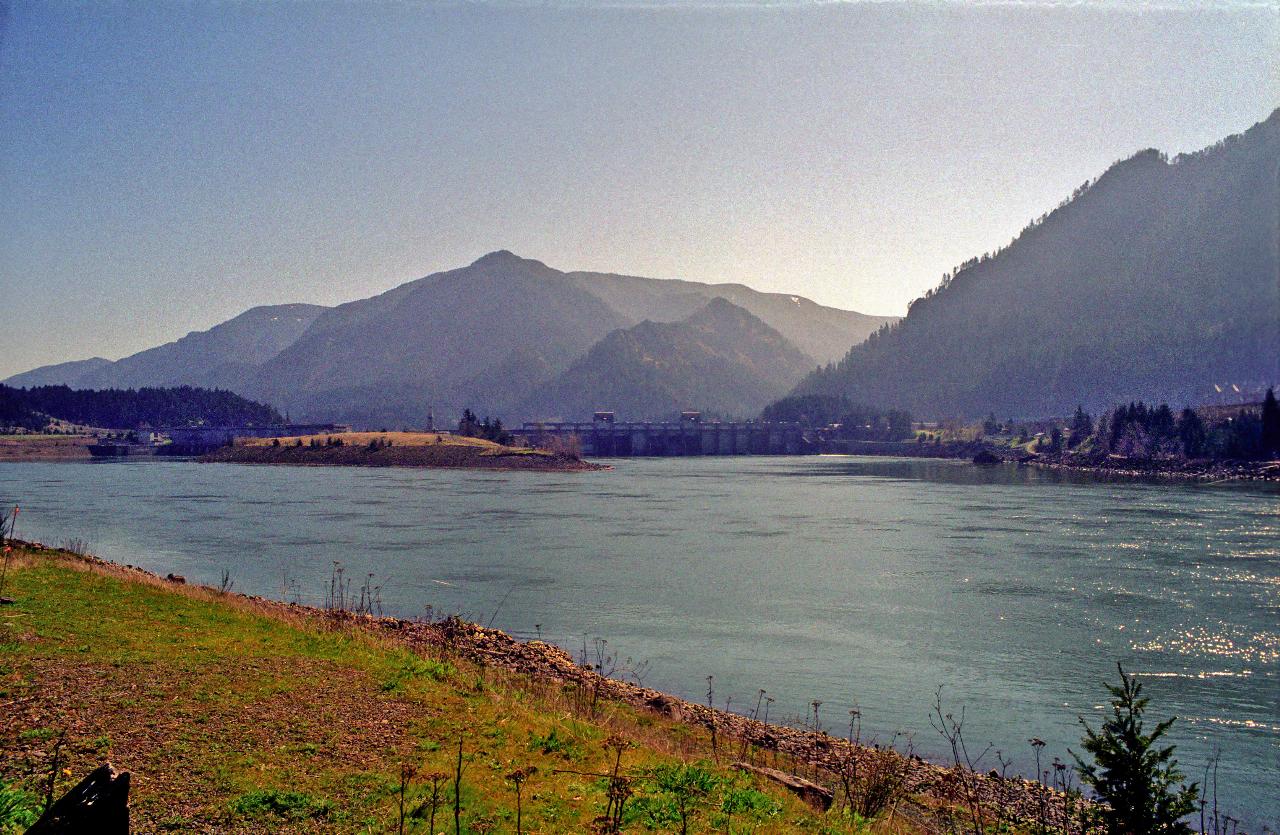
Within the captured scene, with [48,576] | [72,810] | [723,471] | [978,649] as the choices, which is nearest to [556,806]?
[72,810]

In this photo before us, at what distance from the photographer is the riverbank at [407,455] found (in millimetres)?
140625

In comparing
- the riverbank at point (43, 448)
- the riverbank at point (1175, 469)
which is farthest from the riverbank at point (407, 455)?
the riverbank at point (1175, 469)

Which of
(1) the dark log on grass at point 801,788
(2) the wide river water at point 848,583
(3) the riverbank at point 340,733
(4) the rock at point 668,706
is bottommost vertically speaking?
(2) the wide river water at point 848,583

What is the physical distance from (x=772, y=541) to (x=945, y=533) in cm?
1338

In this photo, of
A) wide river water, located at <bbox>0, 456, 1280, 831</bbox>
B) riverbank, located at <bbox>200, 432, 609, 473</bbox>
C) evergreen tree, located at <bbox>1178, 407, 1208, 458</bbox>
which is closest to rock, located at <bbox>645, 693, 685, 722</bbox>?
wide river water, located at <bbox>0, 456, 1280, 831</bbox>

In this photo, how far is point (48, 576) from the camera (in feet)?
72.1

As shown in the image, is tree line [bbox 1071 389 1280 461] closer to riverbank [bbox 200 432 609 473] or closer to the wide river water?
the wide river water

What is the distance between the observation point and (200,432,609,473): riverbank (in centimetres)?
14062

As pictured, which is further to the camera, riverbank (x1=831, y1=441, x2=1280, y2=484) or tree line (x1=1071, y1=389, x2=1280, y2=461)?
tree line (x1=1071, y1=389, x2=1280, y2=461)

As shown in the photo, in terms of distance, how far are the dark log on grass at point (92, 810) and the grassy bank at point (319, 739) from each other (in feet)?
6.53

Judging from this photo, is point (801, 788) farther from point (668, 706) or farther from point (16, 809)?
point (16, 809)

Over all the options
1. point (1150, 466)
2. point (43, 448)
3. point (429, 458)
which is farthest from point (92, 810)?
point (43, 448)

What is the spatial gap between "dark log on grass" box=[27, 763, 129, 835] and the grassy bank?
1.99 m

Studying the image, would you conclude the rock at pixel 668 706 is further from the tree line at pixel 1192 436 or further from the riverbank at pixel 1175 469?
the tree line at pixel 1192 436
